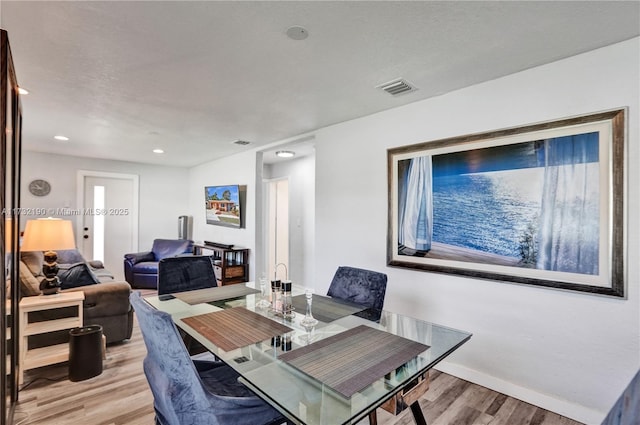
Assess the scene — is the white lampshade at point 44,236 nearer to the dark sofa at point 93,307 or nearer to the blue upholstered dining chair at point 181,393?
the dark sofa at point 93,307

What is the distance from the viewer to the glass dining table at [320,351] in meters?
1.09

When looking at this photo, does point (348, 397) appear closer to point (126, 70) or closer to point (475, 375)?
point (475, 375)

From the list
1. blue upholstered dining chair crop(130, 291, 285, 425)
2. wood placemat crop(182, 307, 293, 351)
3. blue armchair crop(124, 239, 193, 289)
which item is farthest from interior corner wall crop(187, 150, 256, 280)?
blue upholstered dining chair crop(130, 291, 285, 425)

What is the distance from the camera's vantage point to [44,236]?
251 cm

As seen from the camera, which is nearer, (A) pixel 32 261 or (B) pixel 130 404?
(B) pixel 130 404

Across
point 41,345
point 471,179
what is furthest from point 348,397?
point 41,345

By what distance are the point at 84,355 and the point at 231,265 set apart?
261 cm

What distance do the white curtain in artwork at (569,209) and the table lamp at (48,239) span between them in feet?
11.9

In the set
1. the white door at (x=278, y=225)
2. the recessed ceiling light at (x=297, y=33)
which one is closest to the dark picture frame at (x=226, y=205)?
the white door at (x=278, y=225)

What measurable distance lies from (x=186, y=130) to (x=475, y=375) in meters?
3.97

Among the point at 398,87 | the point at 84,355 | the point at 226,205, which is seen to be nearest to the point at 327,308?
the point at 398,87

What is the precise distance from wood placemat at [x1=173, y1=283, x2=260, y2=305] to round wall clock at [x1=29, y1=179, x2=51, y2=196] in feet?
16.4

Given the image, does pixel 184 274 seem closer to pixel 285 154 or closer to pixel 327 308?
pixel 327 308

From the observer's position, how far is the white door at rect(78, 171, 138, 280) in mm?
5910
